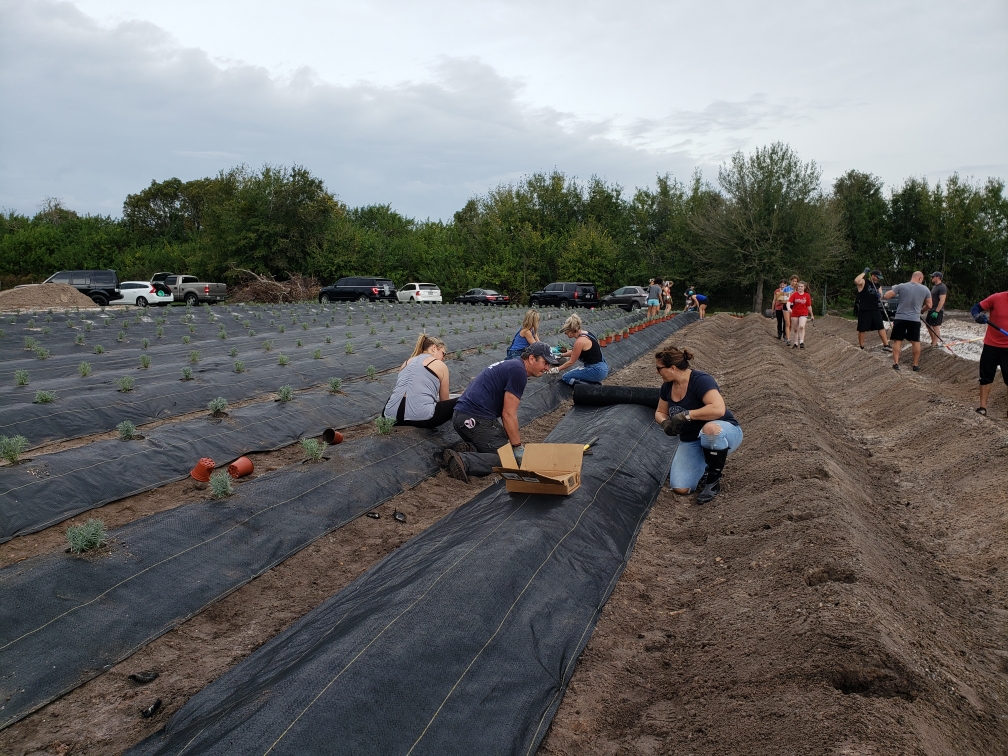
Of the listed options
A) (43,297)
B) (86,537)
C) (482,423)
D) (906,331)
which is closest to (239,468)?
(86,537)

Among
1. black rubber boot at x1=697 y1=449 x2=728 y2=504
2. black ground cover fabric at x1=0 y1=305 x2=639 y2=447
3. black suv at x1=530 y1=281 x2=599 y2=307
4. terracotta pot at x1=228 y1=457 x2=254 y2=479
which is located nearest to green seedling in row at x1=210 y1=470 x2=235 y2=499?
terracotta pot at x1=228 y1=457 x2=254 y2=479

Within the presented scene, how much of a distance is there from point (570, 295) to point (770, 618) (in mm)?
32170

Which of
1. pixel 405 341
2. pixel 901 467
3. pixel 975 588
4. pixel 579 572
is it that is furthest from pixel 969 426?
pixel 405 341

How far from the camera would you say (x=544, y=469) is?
16.6ft

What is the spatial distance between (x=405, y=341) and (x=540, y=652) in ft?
Result: 40.6

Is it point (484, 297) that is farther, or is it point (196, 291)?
point (484, 297)

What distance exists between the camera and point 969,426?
22.7 feet

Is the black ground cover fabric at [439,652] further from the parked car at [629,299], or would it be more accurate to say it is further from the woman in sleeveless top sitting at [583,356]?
the parked car at [629,299]

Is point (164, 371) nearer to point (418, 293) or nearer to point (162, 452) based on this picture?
point (162, 452)

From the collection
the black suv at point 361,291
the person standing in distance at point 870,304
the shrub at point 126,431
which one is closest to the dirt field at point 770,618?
the shrub at point 126,431

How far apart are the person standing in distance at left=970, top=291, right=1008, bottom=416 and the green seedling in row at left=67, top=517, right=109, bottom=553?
8995mm

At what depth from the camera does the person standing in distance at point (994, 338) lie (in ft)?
25.4

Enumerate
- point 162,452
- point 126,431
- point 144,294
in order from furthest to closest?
point 144,294
point 126,431
point 162,452

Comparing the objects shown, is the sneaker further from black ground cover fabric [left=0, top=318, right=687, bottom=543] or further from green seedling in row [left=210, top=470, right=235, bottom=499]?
green seedling in row [left=210, top=470, right=235, bottom=499]
